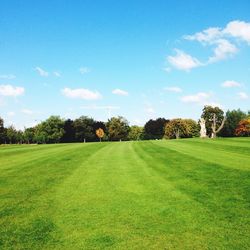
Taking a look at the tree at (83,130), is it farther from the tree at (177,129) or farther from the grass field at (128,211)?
the grass field at (128,211)

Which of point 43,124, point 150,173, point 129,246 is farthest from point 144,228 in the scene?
point 43,124

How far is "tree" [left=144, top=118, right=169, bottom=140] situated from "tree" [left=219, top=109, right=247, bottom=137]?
42114 mm

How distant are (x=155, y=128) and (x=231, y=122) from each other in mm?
48800

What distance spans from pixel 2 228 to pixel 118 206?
3371 millimetres

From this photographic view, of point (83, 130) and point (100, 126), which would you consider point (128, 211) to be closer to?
point (83, 130)

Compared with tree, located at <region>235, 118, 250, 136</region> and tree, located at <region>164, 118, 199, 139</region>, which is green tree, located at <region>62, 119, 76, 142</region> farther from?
tree, located at <region>235, 118, 250, 136</region>

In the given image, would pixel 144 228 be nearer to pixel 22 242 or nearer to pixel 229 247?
pixel 229 247

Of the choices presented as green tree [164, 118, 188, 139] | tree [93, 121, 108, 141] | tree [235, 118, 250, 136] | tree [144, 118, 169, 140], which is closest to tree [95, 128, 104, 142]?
tree [93, 121, 108, 141]

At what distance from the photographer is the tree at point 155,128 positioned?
184625 mm

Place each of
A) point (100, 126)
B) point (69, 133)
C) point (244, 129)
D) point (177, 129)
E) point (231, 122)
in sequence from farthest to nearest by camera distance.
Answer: point (100, 126), point (69, 133), point (177, 129), point (231, 122), point (244, 129)

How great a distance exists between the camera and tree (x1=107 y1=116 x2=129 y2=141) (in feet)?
555

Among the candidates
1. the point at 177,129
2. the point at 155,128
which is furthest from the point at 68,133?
the point at 177,129

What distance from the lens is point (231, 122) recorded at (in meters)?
146

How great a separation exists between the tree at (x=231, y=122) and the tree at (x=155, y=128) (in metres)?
42.1
